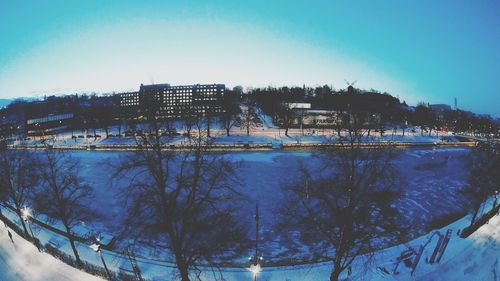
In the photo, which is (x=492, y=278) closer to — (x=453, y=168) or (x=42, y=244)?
(x=42, y=244)

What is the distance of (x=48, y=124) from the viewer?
4333 inches

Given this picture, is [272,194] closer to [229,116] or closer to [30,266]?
[30,266]

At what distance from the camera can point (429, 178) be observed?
1718 inches

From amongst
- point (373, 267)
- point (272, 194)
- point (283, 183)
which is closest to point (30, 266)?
point (373, 267)

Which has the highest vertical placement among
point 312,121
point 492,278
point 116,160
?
point 312,121

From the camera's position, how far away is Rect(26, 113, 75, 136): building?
10438 centimetres

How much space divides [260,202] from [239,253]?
10.6m

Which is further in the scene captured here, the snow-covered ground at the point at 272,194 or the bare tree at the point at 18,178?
the bare tree at the point at 18,178

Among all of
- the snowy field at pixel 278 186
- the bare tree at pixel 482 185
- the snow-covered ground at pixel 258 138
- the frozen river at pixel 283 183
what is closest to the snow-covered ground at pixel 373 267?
the snowy field at pixel 278 186

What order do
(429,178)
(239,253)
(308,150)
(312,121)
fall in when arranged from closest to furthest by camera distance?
(239,253) < (429,178) < (308,150) < (312,121)

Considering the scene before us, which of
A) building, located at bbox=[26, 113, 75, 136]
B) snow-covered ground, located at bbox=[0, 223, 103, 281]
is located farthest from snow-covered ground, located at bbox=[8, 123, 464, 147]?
snow-covered ground, located at bbox=[0, 223, 103, 281]

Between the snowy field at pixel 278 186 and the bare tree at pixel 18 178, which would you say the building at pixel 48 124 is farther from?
the bare tree at pixel 18 178

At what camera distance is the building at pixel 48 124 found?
10438 cm

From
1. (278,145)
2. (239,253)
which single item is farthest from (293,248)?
(278,145)
